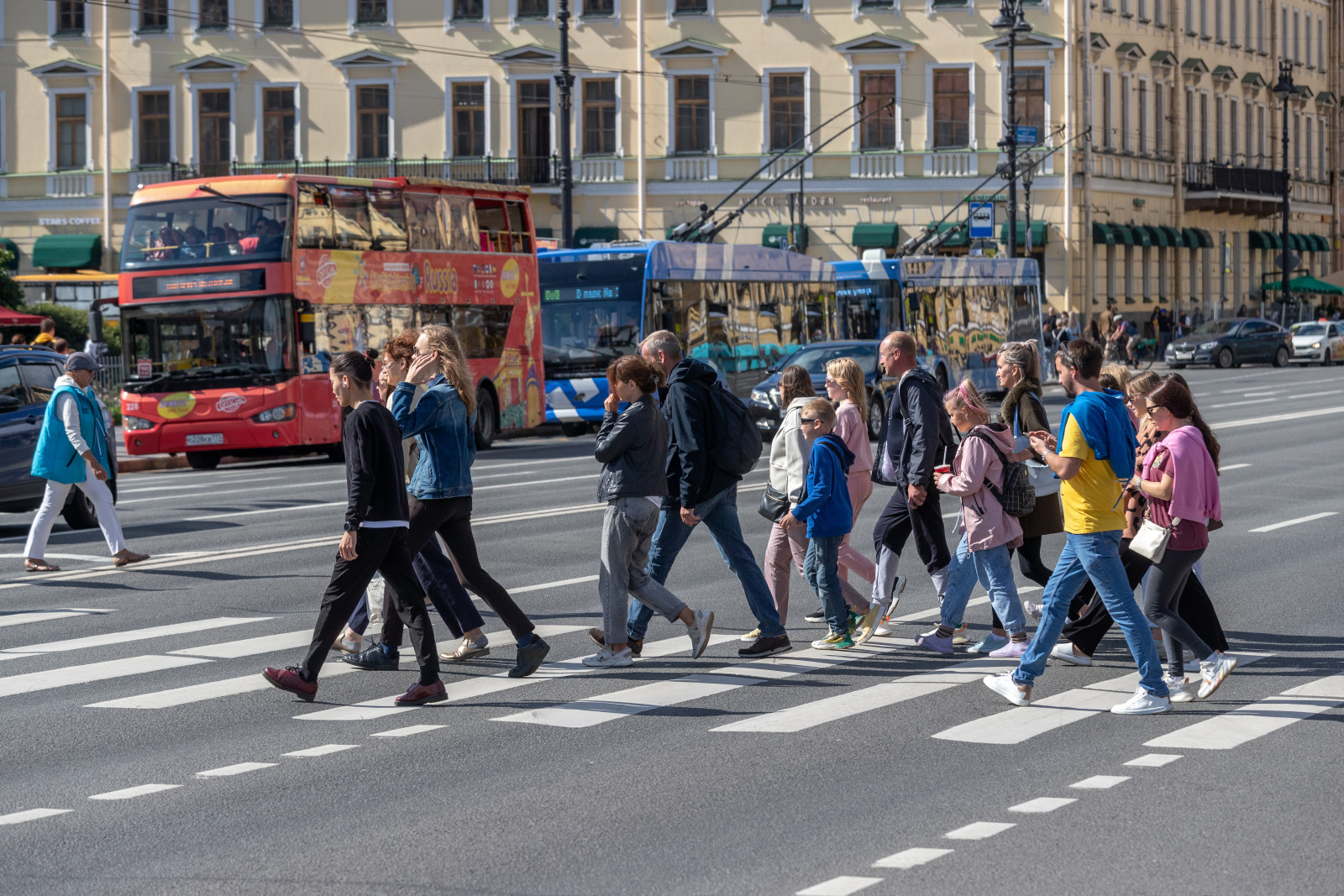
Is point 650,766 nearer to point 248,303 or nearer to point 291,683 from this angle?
point 291,683

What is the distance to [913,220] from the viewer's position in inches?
2121

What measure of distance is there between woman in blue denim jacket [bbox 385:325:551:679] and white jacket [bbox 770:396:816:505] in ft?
5.79

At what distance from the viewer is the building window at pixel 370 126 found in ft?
180

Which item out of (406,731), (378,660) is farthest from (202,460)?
(406,731)

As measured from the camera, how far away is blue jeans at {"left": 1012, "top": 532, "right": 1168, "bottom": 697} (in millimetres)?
8609

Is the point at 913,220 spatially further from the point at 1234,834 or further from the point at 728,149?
the point at 1234,834

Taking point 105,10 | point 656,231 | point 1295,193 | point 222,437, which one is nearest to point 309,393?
point 222,437

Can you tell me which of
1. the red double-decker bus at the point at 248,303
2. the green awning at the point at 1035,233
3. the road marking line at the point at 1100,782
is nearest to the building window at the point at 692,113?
the green awning at the point at 1035,233

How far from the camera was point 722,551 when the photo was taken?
1022 centimetres

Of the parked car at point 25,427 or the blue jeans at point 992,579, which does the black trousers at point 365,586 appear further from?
the parked car at point 25,427

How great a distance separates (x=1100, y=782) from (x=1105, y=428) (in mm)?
1977

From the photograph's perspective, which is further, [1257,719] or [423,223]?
[423,223]

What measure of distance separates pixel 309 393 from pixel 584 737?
61.2 feet

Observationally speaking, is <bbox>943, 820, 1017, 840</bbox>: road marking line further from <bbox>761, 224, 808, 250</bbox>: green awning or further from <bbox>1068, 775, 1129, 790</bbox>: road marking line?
<bbox>761, 224, 808, 250</bbox>: green awning
